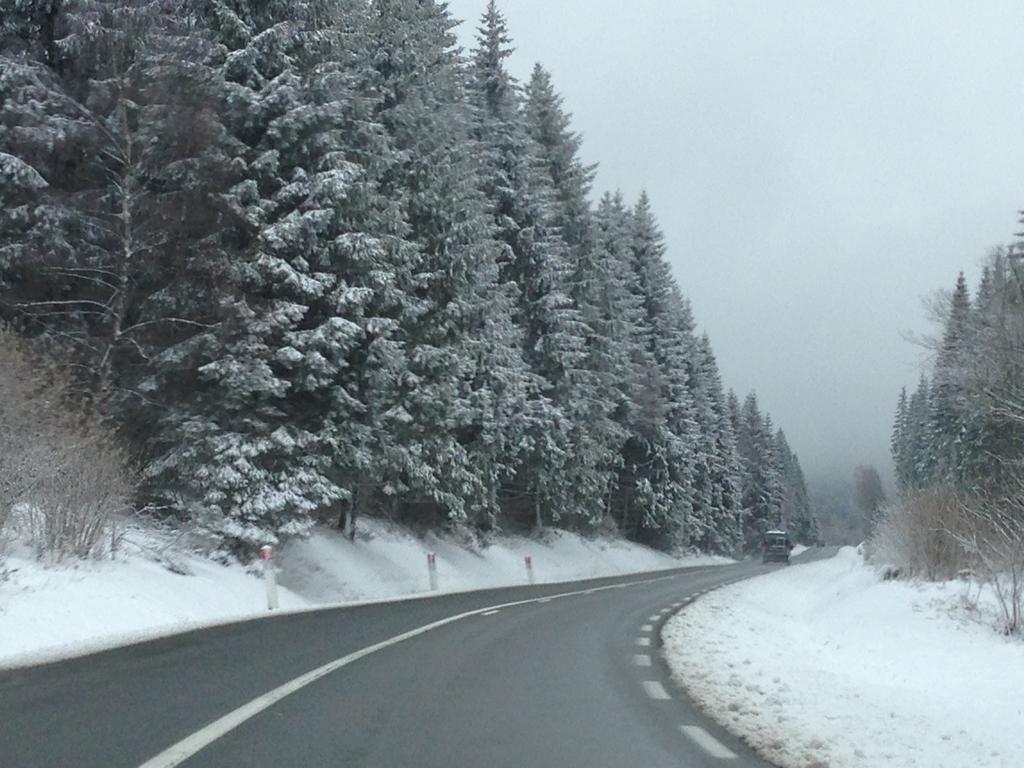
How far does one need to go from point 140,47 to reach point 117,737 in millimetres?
16690

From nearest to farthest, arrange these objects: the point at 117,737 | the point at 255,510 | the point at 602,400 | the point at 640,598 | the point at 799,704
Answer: the point at 117,737
the point at 799,704
the point at 255,510
the point at 640,598
the point at 602,400

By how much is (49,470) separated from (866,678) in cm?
1025

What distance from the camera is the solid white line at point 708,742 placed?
658 centimetres

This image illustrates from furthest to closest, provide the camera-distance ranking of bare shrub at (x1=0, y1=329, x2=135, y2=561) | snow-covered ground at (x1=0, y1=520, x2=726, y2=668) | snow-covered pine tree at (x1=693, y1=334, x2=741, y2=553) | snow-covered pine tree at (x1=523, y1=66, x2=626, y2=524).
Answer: snow-covered pine tree at (x1=693, y1=334, x2=741, y2=553), snow-covered pine tree at (x1=523, y1=66, x2=626, y2=524), bare shrub at (x1=0, y1=329, x2=135, y2=561), snow-covered ground at (x1=0, y1=520, x2=726, y2=668)

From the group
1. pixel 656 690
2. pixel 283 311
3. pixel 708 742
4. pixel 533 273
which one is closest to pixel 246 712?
pixel 708 742

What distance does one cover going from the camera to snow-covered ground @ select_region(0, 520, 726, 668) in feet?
37.8

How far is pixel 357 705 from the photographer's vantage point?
803 cm

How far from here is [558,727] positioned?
738cm

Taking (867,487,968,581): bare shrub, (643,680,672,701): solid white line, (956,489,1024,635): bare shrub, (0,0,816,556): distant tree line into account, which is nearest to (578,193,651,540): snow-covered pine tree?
(0,0,816,556): distant tree line

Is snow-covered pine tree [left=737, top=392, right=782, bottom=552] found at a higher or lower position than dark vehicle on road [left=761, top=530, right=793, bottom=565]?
higher

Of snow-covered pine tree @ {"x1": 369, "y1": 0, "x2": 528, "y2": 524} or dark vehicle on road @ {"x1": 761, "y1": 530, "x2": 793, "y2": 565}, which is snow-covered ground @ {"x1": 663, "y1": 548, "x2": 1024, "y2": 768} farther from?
dark vehicle on road @ {"x1": 761, "y1": 530, "x2": 793, "y2": 565}

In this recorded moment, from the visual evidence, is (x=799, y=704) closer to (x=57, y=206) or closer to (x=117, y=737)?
(x=117, y=737)

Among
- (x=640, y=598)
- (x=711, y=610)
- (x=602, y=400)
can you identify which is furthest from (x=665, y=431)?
(x=711, y=610)

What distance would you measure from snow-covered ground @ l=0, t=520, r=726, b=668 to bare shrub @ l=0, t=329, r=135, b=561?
1.25 feet
